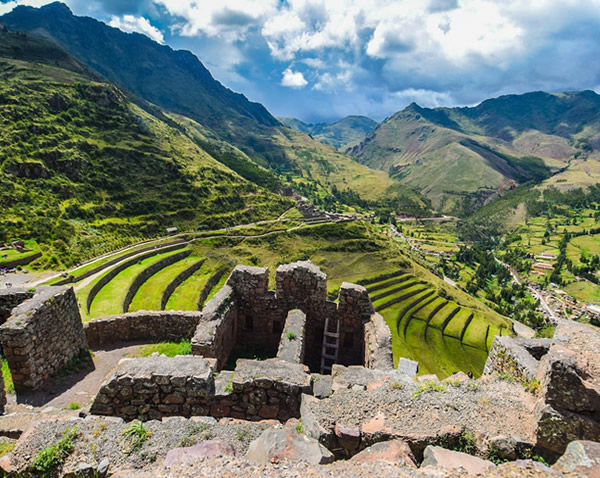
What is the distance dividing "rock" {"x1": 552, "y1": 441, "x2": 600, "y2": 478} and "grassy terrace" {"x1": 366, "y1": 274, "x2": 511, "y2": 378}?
175 feet

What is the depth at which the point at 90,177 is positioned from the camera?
284 ft

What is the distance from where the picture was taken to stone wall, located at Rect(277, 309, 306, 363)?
11.2 meters

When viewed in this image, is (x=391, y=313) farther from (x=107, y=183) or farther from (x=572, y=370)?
(x=107, y=183)

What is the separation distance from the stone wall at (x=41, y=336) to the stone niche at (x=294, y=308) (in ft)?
18.3

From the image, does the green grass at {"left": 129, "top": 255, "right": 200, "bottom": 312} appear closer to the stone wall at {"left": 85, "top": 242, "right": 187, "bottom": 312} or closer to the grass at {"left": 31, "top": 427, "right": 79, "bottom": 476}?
the stone wall at {"left": 85, "top": 242, "right": 187, "bottom": 312}

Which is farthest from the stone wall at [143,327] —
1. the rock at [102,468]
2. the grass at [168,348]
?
the rock at [102,468]

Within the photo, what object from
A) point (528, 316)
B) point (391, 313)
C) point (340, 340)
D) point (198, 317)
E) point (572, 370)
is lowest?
point (528, 316)

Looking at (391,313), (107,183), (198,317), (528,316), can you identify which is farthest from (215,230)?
(528,316)

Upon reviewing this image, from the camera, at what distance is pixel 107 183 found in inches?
3447

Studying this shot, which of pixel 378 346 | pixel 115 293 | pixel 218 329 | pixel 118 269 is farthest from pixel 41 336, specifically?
pixel 118 269

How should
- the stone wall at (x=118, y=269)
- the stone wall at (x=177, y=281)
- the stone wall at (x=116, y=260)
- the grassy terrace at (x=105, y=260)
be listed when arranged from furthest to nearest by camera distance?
the grassy terrace at (x=105, y=260) < the stone wall at (x=177, y=281) < the stone wall at (x=116, y=260) < the stone wall at (x=118, y=269)

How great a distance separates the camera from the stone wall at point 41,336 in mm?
9992

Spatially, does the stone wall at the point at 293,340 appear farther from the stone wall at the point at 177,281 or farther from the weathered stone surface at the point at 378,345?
the stone wall at the point at 177,281

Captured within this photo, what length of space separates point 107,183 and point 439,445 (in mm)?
100337
